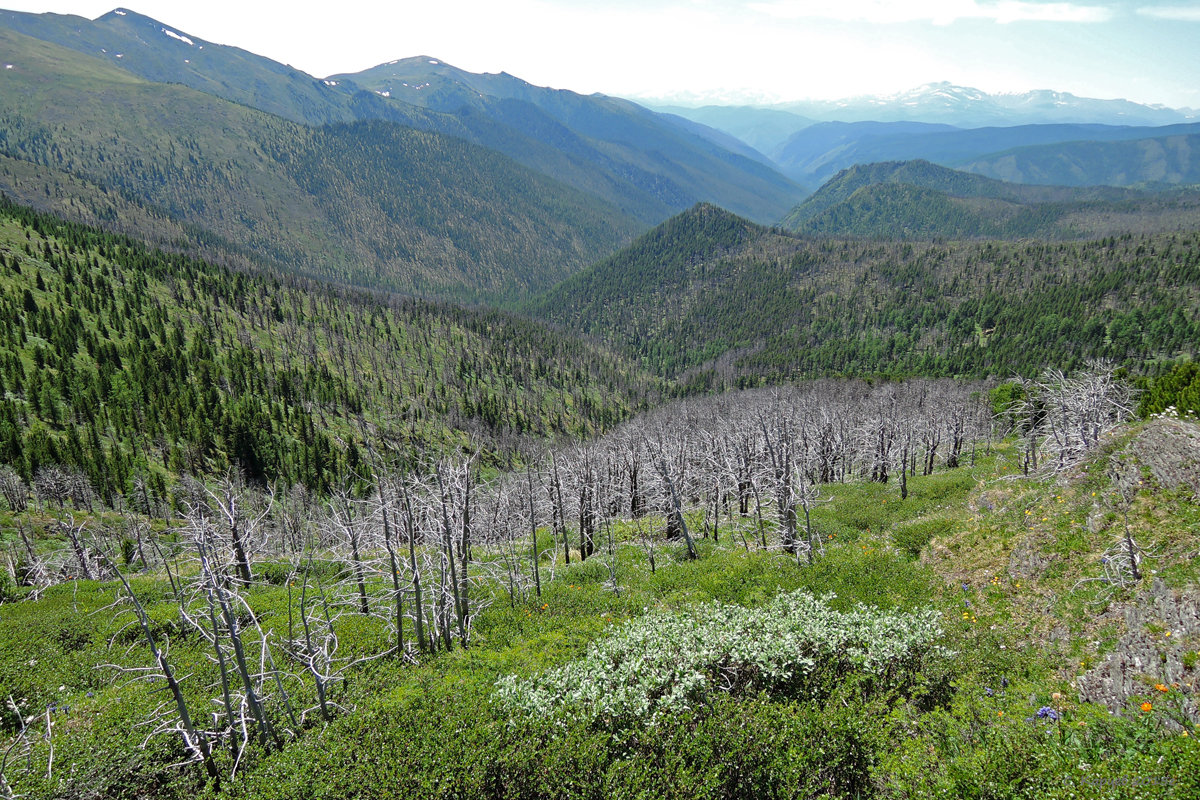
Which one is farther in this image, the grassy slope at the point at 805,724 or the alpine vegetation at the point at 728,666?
the alpine vegetation at the point at 728,666

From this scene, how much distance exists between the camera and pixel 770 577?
19766 mm

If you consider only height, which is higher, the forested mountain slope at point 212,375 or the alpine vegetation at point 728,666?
the alpine vegetation at point 728,666

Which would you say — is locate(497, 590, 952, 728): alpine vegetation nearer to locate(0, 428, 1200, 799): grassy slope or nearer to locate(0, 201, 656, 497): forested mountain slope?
locate(0, 428, 1200, 799): grassy slope

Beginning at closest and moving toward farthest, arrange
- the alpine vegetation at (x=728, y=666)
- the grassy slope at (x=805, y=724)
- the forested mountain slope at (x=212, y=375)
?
the grassy slope at (x=805, y=724) < the alpine vegetation at (x=728, y=666) < the forested mountain slope at (x=212, y=375)

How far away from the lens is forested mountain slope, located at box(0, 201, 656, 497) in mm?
84750

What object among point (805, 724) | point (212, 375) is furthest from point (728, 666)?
point (212, 375)

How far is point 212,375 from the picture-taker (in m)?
113

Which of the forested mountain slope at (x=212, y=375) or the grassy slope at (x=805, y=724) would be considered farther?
the forested mountain slope at (x=212, y=375)

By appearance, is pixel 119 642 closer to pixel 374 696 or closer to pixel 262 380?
pixel 374 696

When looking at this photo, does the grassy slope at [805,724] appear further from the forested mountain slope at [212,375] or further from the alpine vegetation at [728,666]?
the forested mountain slope at [212,375]

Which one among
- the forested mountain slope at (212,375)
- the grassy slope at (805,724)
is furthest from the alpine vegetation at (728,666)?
the forested mountain slope at (212,375)

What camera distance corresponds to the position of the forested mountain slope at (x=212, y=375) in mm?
84750

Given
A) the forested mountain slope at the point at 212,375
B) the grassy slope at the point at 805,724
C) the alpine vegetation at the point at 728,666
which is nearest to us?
the grassy slope at the point at 805,724

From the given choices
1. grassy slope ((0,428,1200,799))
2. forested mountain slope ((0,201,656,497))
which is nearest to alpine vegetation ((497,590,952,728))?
grassy slope ((0,428,1200,799))
